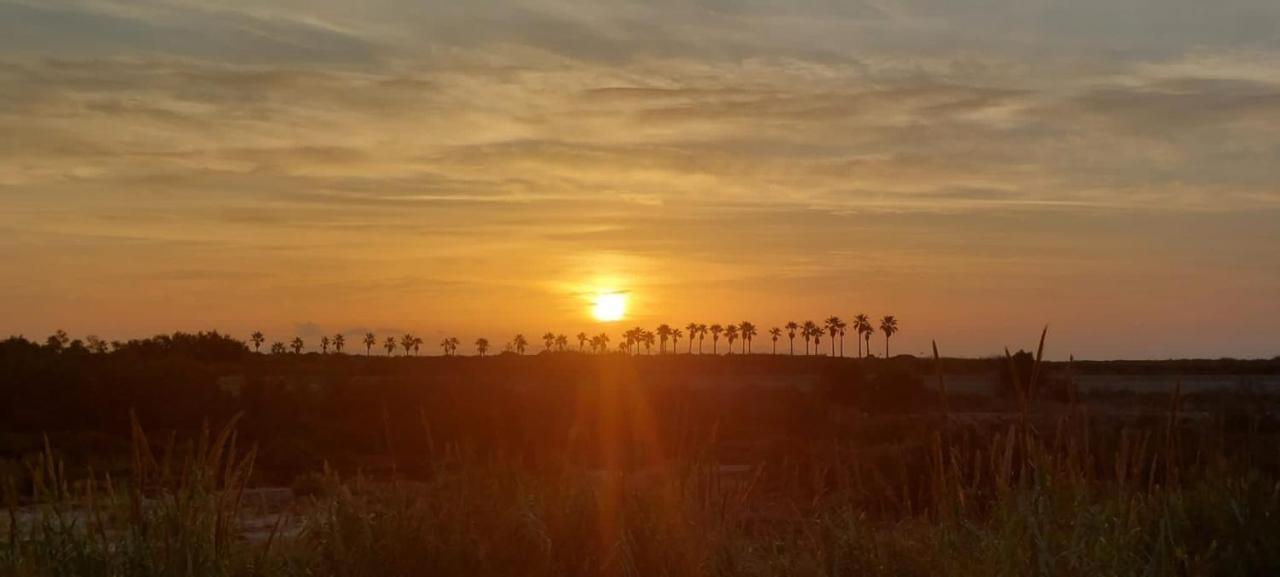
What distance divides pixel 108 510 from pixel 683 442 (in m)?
4.24

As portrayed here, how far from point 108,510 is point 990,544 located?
5.64 meters

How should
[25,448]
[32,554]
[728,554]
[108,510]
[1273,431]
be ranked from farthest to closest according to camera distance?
1. [25,448]
2. [1273,431]
3. [728,554]
4. [108,510]
5. [32,554]

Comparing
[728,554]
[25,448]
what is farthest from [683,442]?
[25,448]

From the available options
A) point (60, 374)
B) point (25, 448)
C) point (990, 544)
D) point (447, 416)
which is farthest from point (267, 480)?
point (990, 544)

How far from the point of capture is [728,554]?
9820mm

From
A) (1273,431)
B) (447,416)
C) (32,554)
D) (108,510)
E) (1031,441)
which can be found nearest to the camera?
(1031,441)

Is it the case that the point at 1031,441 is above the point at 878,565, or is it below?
above

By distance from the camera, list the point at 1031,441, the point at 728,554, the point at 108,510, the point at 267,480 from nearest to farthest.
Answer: the point at 1031,441, the point at 108,510, the point at 728,554, the point at 267,480

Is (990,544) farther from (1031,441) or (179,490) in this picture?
(179,490)

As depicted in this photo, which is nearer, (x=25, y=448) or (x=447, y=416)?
(x=25, y=448)

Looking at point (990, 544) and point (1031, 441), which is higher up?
point (1031, 441)

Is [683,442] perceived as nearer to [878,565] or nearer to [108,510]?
[878,565]

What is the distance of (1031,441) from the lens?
25.1ft

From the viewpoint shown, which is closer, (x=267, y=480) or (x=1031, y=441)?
(x=1031, y=441)
